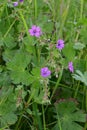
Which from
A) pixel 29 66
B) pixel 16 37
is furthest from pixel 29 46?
pixel 16 37

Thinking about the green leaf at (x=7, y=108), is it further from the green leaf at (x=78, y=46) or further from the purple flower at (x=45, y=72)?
the green leaf at (x=78, y=46)

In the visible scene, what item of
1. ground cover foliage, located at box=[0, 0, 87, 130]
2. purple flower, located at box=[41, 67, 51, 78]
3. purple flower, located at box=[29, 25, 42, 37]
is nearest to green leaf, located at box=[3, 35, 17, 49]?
ground cover foliage, located at box=[0, 0, 87, 130]

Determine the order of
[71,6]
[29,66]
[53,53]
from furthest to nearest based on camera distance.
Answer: [71,6]
[29,66]
[53,53]

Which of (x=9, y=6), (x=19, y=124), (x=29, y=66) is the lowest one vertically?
(x=19, y=124)

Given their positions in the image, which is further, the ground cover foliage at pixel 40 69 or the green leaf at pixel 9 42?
the green leaf at pixel 9 42

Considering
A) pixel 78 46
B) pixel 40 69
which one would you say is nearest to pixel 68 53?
pixel 78 46

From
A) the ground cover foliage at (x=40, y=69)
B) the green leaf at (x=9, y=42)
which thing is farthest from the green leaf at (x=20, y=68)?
the green leaf at (x=9, y=42)

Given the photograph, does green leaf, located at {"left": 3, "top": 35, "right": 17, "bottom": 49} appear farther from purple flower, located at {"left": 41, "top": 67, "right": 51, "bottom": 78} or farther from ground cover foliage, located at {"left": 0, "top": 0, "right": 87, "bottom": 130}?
purple flower, located at {"left": 41, "top": 67, "right": 51, "bottom": 78}

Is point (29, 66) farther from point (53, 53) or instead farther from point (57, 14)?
point (57, 14)
